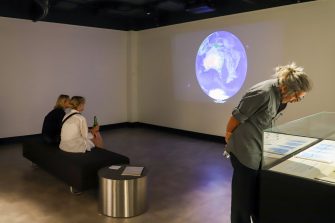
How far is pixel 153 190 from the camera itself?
384cm

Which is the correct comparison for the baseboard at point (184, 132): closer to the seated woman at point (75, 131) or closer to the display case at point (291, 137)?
the seated woman at point (75, 131)

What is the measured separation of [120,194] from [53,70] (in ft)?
Result: 14.5

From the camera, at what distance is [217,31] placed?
243 inches

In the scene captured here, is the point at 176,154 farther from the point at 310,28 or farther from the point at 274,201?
the point at 274,201

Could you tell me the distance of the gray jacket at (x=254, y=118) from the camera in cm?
214

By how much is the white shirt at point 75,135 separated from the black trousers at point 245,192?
2.19m

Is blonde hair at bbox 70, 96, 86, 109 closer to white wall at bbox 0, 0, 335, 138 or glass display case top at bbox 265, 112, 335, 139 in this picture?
glass display case top at bbox 265, 112, 335, 139

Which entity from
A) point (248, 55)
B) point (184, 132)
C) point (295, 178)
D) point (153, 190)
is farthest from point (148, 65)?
point (295, 178)

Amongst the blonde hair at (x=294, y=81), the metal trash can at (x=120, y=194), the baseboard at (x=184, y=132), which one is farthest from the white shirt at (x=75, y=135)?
the baseboard at (x=184, y=132)

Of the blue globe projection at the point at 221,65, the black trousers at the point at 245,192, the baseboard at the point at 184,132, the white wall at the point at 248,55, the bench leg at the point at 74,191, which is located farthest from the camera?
the baseboard at the point at 184,132

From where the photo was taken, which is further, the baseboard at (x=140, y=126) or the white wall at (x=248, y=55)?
the baseboard at (x=140, y=126)

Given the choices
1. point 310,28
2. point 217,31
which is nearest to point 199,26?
point 217,31

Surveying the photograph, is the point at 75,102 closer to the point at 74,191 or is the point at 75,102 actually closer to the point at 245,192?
the point at 74,191

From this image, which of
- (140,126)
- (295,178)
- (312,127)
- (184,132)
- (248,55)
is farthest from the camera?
(140,126)
